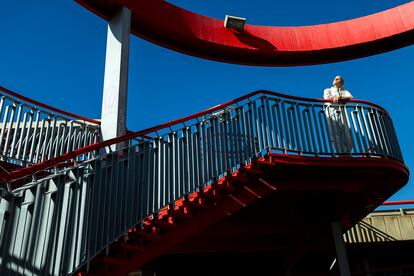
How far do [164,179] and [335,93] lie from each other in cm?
448

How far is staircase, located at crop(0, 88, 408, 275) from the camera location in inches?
165

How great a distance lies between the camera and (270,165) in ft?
21.8

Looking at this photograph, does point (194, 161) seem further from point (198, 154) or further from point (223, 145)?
point (223, 145)

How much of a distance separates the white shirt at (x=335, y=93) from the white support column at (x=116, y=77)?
3918 millimetres

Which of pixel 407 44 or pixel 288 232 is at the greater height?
pixel 407 44

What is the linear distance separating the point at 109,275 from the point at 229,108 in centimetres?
315

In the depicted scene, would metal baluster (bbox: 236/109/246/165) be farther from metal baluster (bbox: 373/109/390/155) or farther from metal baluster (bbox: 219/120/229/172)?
metal baluster (bbox: 373/109/390/155)

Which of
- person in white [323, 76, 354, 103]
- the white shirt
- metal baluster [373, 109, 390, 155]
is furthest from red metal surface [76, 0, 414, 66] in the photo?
metal baluster [373, 109, 390, 155]

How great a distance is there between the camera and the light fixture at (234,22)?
10594mm

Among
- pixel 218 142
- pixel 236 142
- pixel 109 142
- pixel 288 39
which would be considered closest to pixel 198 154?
pixel 218 142

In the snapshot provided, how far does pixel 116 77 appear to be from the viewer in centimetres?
799

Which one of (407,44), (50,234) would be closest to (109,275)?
(50,234)

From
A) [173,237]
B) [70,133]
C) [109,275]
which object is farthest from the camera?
[70,133]

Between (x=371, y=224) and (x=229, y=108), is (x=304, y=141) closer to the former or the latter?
(x=229, y=108)
